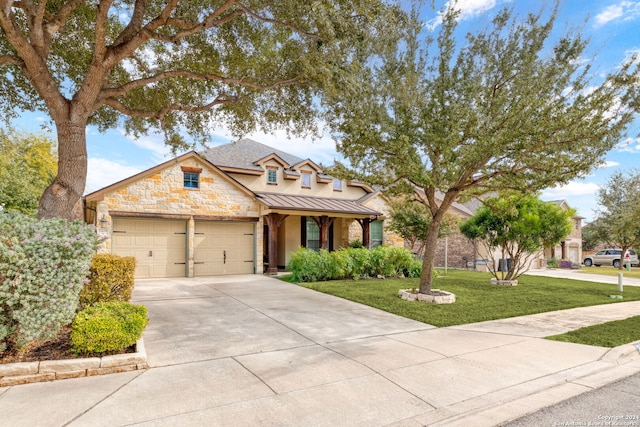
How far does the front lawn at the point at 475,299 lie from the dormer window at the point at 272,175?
693 cm

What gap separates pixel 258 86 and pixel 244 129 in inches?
109

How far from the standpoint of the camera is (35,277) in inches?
160

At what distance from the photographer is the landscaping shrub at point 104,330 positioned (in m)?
4.38

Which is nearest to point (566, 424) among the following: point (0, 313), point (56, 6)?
point (0, 313)

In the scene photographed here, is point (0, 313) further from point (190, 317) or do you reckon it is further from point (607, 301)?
point (607, 301)

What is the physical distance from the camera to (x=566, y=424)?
3.30m

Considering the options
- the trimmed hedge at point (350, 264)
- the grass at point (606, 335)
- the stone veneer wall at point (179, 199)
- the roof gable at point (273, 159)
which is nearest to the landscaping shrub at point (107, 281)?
the stone veneer wall at point (179, 199)

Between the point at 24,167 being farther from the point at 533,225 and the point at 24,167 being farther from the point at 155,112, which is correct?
the point at 533,225

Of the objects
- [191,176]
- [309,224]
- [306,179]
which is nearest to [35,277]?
[191,176]

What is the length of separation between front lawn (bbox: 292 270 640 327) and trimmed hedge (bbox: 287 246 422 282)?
2.08ft

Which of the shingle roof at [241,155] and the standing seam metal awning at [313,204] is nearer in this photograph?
the standing seam metal awning at [313,204]

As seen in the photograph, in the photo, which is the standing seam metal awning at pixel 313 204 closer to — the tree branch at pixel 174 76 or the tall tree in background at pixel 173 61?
the tall tree in background at pixel 173 61

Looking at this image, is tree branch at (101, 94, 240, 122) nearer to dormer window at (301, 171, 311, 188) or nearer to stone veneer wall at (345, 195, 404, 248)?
dormer window at (301, 171, 311, 188)

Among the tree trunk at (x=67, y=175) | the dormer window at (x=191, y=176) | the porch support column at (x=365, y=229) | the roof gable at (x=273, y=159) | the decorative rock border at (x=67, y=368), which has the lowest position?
the decorative rock border at (x=67, y=368)
